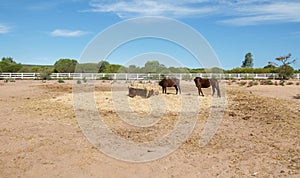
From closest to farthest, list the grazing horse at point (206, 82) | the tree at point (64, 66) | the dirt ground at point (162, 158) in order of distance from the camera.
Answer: the dirt ground at point (162, 158) < the grazing horse at point (206, 82) < the tree at point (64, 66)

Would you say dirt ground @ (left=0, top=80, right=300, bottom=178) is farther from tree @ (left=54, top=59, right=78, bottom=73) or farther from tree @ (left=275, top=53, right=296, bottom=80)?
tree @ (left=54, top=59, right=78, bottom=73)

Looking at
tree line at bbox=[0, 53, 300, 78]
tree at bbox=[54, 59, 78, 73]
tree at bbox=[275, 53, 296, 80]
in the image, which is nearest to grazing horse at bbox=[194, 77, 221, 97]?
tree line at bbox=[0, 53, 300, 78]

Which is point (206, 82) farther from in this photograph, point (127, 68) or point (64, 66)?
point (64, 66)

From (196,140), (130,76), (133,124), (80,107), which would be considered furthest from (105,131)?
(130,76)

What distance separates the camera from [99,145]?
716cm

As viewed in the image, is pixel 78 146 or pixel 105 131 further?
pixel 105 131

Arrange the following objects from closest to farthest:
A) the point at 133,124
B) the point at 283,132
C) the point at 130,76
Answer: the point at 283,132 < the point at 133,124 < the point at 130,76

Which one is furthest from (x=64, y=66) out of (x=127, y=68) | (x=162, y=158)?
(x=162, y=158)

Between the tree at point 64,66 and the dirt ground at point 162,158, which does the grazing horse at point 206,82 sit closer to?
the dirt ground at point 162,158

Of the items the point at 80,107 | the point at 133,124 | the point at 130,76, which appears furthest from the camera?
the point at 130,76

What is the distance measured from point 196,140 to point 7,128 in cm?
504

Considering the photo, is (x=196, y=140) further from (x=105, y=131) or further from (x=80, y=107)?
(x=80, y=107)

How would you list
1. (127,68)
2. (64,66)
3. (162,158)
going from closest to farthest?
(162,158)
(127,68)
(64,66)

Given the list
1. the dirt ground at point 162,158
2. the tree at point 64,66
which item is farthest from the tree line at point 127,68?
the dirt ground at point 162,158
